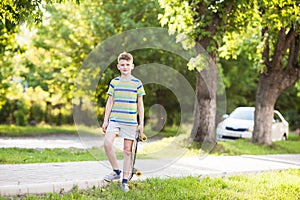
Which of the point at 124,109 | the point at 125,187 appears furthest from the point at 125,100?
the point at 125,187

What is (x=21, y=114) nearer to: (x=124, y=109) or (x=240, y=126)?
(x=240, y=126)

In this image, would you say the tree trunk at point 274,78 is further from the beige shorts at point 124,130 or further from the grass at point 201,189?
the beige shorts at point 124,130

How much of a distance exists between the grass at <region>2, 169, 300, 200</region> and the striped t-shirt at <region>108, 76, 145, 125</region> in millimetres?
1051

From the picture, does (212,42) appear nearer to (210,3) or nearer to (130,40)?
(210,3)

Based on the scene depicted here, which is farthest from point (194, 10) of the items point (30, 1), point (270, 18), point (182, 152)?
point (30, 1)

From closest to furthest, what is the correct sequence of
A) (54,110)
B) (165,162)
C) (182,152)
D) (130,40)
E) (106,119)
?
(106,119)
(165,162)
(182,152)
(130,40)
(54,110)

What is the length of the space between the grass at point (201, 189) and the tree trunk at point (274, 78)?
327 inches

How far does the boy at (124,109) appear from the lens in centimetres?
689

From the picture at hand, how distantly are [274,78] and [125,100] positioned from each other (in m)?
11.4

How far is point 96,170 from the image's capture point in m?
8.80

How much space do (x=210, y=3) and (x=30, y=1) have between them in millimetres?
7228

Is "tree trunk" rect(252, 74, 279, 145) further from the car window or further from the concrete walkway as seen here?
the car window

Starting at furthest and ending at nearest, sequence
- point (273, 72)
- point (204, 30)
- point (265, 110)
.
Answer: point (265, 110) → point (273, 72) → point (204, 30)

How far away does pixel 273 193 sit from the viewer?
25.8ft
